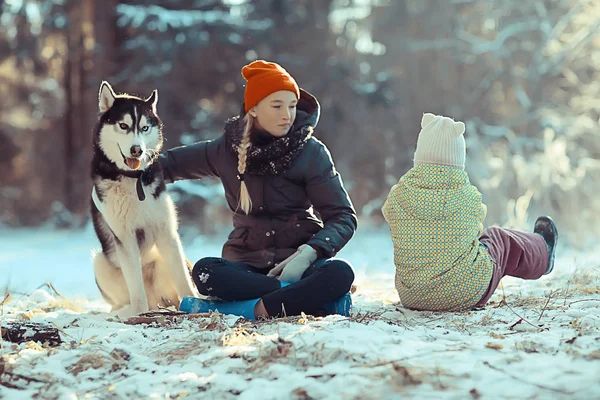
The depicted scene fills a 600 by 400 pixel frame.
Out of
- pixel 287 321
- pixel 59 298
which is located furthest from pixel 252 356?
pixel 59 298

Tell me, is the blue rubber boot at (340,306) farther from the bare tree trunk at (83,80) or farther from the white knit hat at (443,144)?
the bare tree trunk at (83,80)

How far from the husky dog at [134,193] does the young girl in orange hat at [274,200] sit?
1.08 feet

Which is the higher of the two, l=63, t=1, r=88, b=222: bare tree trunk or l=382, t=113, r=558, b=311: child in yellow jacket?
l=63, t=1, r=88, b=222: bare tree trunk

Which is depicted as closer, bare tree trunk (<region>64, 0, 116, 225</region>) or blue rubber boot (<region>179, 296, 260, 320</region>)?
blue rubber boot (<region>179, 296, 260, 320</region>)

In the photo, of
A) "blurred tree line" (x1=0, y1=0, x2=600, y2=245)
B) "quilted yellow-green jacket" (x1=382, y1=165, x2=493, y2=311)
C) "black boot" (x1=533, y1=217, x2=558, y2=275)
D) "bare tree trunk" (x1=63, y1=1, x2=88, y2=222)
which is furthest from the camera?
"bare tree trunk" (x1=63, y1=1, x2=88, y2=222)

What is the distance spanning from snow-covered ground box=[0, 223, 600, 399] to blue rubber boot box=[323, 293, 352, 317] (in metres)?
0.17

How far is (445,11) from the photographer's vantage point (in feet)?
42.7

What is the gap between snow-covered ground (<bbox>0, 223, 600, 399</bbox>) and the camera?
7.16ft

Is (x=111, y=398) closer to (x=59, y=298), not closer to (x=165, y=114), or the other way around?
(x=59, y=298)

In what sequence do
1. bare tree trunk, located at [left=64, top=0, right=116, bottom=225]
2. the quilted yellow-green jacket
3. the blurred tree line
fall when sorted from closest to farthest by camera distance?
the quilted yellow-green jacket, the blurred tree line, bare tree trunk, located at [left=64, top=0, right=116, bottom=225]

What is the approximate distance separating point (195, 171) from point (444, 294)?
1.76m

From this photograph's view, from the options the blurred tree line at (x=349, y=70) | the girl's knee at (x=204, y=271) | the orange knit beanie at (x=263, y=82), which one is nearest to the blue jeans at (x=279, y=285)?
the girl's knee at (x=204, y=271)

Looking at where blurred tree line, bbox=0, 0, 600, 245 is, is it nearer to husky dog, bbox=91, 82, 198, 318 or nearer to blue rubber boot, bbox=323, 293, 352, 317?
blue rubber boot, bbox=323, 293, 352, 317

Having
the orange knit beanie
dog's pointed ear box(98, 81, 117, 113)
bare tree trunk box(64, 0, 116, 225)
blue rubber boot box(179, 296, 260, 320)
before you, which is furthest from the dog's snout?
bare tree trunk box(64, 0, 116, 225)
